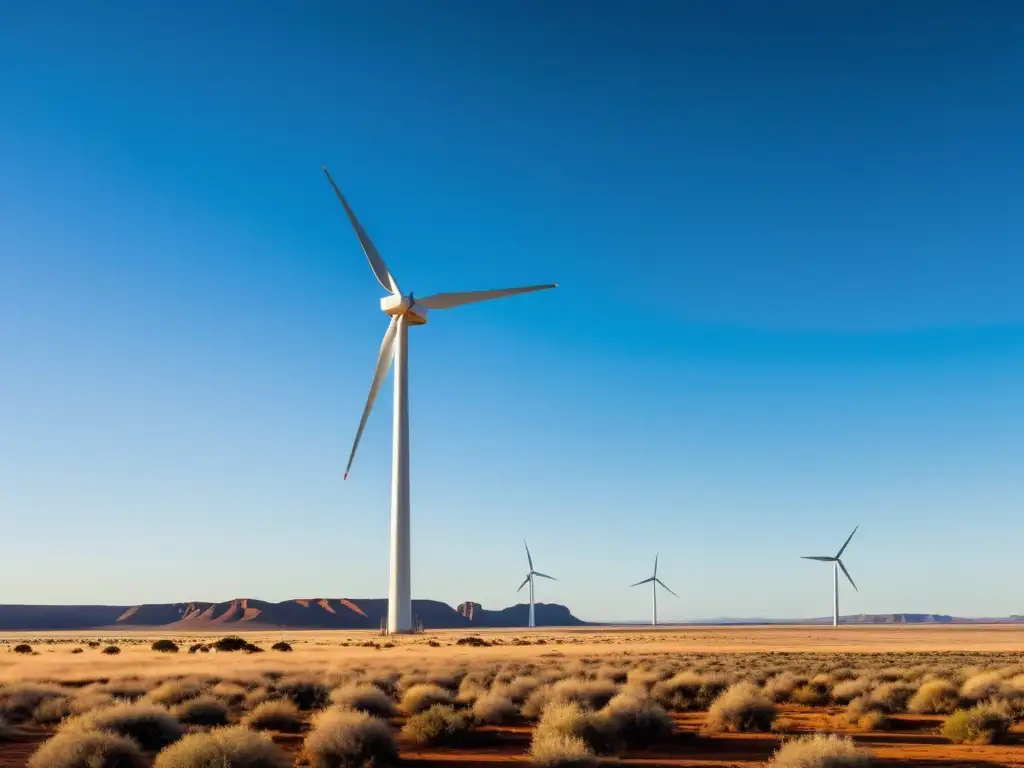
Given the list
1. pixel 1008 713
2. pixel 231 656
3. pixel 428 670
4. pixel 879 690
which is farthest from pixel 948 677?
pixel 231 656

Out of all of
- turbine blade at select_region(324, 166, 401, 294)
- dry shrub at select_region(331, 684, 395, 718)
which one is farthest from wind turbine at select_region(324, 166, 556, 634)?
dry shrub at select_region(331, 684, 395, 718)

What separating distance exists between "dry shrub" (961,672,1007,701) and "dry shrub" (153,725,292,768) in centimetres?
2260

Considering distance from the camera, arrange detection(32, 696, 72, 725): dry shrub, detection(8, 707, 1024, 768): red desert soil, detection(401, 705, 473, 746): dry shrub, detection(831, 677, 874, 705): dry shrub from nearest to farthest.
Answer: detection(8, 707, 1024, 768): red desert soil, detection(401, 705, 473, 746): dry shrub, detection(32, 696, 72, 725): dry shrub, detection(831, 677, 874, 705): dry shrub

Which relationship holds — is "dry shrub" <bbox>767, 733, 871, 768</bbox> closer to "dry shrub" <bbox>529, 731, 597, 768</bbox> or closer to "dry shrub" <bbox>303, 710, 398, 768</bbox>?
"dry shrub" <bbox>529, 731, 597, 768</bbox>

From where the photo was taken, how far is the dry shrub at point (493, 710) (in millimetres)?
25328

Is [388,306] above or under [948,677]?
above

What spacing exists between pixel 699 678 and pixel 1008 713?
35.1 feet

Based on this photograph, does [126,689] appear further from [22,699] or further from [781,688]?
[781,688]

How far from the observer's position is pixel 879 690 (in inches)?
1148

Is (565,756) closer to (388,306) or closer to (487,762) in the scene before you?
(487,762)

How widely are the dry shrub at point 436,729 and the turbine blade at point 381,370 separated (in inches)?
2137

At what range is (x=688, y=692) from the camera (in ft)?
100

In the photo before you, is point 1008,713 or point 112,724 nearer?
point 112,724

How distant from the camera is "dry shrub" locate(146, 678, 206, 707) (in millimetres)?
27889
